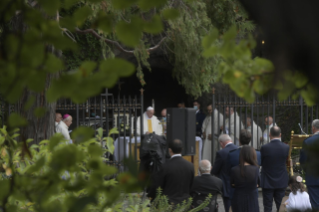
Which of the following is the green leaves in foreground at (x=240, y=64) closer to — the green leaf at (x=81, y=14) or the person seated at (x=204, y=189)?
the green leaf at (x=81, y=14)

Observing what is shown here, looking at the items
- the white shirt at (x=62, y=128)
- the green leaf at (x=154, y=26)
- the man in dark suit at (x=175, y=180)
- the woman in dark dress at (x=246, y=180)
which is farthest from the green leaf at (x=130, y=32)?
the white shirt at (x=62, y=128)

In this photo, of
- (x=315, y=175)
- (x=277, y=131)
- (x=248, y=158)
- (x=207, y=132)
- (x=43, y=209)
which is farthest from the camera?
(x=207, y=132)

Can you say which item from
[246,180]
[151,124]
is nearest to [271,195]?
[246,180]

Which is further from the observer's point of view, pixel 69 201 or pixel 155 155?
pixel 155 155

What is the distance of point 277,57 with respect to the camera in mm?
853

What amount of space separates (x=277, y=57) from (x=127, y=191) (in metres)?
0.63

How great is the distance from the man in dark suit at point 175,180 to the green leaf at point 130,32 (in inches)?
165

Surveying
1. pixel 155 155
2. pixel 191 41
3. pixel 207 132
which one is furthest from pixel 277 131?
pixel 207 132

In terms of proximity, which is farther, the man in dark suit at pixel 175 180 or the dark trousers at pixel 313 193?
the dark trousers at pixel 313 193

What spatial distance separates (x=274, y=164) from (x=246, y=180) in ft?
3.99

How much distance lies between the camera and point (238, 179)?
587 centimetres

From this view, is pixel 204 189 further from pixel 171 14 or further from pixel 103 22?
pixel 103 22

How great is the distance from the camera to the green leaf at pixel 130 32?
3.99 ft

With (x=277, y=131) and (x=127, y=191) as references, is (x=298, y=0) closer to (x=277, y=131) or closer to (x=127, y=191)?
(x=127, y=191)
